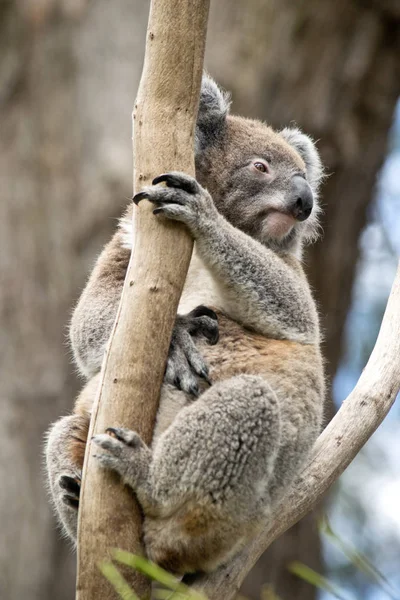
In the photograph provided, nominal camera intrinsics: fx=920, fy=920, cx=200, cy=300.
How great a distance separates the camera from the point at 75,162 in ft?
25.8

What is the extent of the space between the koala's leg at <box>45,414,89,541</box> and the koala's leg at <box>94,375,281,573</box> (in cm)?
51

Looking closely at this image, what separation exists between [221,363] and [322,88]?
14.5 feet

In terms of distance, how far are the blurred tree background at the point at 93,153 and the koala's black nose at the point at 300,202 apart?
125 inches

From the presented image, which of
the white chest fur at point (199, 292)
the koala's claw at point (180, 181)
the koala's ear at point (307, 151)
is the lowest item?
the white chest fur at point (199, 292)

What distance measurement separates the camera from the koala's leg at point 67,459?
3674 millimetres

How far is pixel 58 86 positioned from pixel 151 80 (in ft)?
16.8

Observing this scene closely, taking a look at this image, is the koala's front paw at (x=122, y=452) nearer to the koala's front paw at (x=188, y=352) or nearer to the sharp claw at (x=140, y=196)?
the koala's front paw at (x=188, y=352)

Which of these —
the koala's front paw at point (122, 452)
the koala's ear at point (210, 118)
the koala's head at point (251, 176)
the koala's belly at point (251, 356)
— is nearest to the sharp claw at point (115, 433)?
the koala's front paw at point (122, 452)

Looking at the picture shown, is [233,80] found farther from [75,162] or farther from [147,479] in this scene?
[147,479]

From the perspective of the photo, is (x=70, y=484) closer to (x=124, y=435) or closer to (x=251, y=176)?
(x=124, y=435)

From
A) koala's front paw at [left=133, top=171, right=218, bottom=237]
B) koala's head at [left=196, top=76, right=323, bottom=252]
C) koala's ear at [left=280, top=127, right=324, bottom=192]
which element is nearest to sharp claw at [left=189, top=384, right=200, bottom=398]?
koala's front paw at [left=133, top=171, right=218, bottom=237]

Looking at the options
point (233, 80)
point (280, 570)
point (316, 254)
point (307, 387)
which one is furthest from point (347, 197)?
point (307, 387)

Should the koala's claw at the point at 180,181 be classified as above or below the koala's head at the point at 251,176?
below

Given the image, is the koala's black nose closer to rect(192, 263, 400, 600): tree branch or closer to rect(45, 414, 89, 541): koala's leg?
rect(192, 263, 400, 600): tree branch
